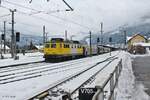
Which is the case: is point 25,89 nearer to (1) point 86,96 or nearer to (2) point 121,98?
(2) point 121,98

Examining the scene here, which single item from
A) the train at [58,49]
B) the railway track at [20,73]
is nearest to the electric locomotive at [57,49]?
the train at [58,49]

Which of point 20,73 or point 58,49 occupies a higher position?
point 58,49

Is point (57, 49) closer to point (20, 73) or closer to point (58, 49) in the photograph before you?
point (58, 49)

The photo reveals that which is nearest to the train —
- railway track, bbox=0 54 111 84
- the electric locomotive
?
the electric locomotive

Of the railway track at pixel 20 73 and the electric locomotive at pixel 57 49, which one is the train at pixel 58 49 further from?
the railway track at pixel 20 73

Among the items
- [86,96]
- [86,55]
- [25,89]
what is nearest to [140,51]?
[86,55]

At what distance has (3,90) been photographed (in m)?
17.3

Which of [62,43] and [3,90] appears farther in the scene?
[62,43]

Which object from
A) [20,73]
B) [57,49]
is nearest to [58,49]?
[57,49]

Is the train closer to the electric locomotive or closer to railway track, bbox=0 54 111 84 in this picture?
the electric locomotive

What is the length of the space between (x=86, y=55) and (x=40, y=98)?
5603cm

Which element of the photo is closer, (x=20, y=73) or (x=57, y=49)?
(x=20, y=73)

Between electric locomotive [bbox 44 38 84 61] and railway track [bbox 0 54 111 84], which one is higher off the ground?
electric locomotive [bbox 44 38 84 61]

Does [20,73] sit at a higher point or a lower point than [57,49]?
lower
